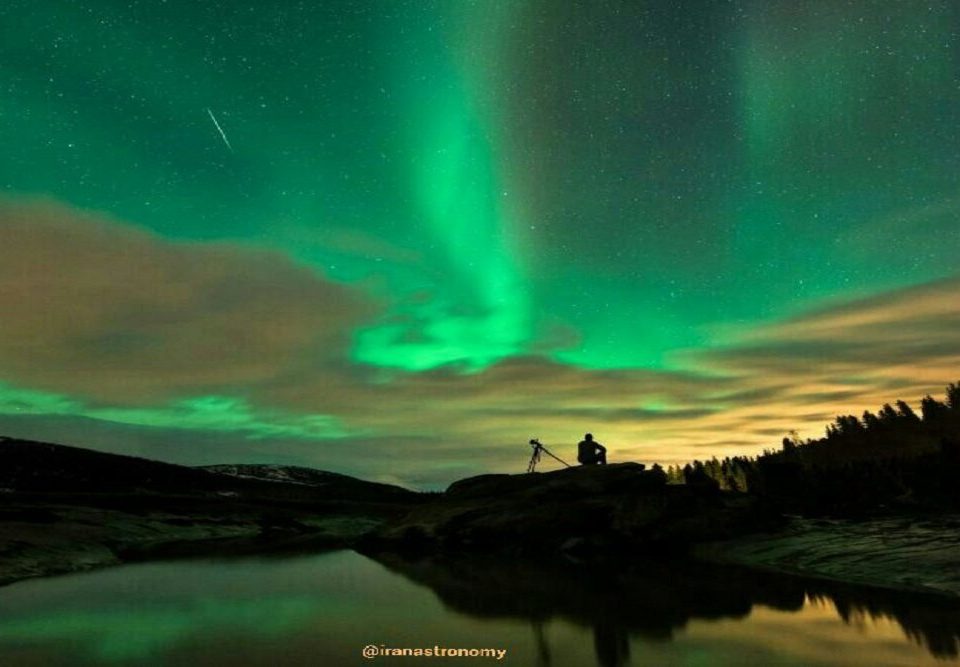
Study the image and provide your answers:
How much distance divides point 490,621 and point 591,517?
22113 mm

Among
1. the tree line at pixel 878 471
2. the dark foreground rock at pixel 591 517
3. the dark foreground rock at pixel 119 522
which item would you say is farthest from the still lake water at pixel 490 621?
the tree line at pixel 878 471

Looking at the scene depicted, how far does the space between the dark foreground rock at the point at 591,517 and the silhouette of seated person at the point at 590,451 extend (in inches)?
104

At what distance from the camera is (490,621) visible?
15.6m

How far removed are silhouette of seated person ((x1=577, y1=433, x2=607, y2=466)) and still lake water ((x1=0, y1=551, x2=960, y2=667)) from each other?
1721 cm

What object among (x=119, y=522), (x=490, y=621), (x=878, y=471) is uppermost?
(x=878, y=471)

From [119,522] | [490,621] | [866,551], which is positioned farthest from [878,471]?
[119,522]

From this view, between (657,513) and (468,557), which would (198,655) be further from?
(657,513)

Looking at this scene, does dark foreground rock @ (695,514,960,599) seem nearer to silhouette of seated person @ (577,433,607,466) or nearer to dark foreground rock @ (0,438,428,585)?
silhouette of seated person @ (577,433,607,466)

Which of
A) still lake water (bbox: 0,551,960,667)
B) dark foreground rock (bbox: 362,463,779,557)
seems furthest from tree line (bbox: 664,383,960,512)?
still lake water (bbox: 0,551,960,667)

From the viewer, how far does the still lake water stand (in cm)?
1173

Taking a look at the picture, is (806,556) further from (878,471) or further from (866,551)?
(878,471)

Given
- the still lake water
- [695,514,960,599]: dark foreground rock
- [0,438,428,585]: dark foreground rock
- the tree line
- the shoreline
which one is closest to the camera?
the still lake water

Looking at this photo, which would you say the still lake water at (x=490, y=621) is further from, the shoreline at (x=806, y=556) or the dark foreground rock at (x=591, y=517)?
the dark foreground rock at (x=591, y=517)

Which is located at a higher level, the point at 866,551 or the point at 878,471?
the point at 878,471
